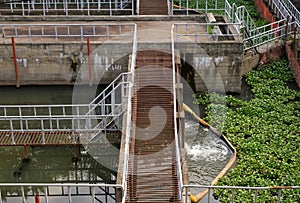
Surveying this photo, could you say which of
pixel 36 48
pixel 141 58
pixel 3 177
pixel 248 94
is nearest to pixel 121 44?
pixel 141 58

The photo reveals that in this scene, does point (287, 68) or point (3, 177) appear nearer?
point (3, 177)

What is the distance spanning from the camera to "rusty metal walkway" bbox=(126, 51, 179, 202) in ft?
43.7

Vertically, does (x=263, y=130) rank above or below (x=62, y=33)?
below

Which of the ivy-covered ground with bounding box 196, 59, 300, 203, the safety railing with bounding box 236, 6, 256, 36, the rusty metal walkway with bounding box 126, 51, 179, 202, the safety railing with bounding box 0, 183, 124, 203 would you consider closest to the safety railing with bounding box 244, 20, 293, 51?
the safety railing with bounding box 236, 6, 256, 36

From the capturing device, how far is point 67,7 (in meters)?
26.8

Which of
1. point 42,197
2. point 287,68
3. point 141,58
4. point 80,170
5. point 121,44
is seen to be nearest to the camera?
point 42,197

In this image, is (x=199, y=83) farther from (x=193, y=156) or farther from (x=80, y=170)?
(x=80, y=170)

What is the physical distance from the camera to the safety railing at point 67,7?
25.2 metres

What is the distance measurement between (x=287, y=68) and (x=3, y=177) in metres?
13.2

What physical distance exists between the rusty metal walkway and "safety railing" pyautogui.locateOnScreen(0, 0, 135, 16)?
21.2ft

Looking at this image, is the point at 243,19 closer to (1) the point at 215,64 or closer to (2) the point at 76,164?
(1) the point at 215,64

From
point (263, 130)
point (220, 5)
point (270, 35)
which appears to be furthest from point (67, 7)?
point (263, 130)

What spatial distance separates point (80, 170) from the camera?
57.0 ft

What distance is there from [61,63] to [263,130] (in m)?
8.68
